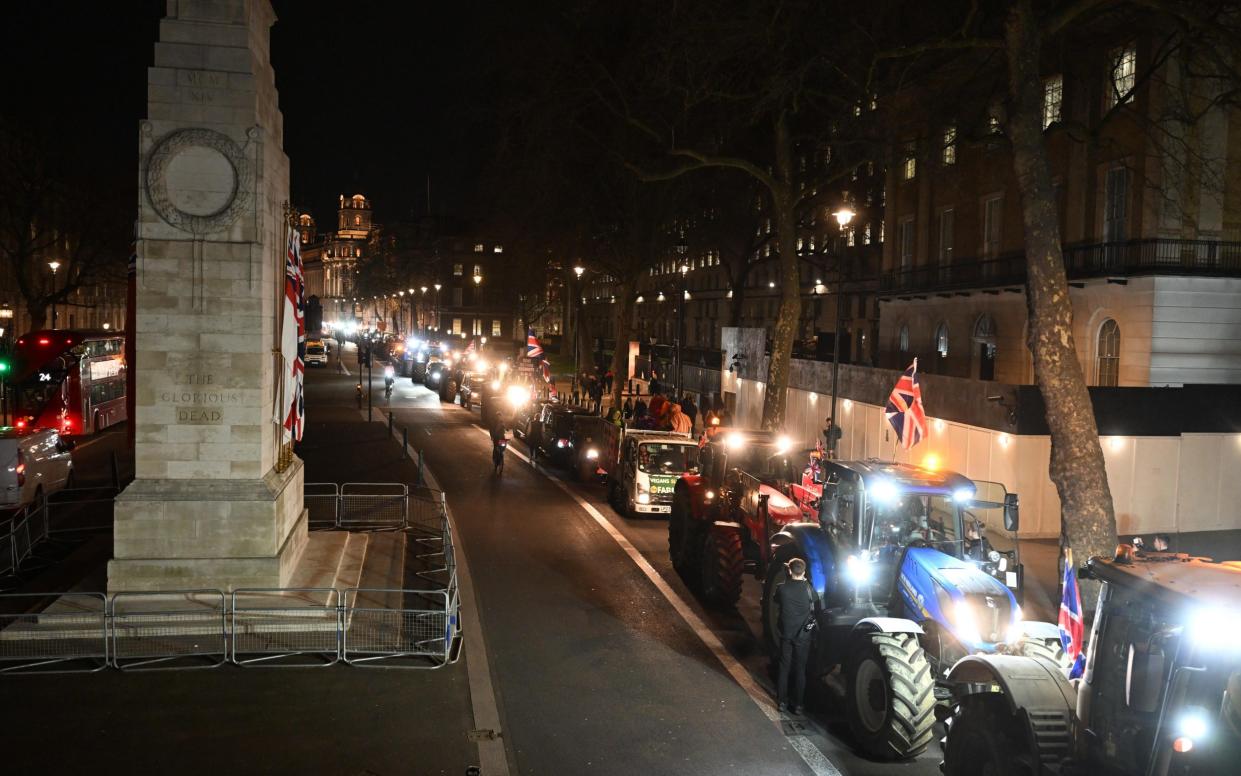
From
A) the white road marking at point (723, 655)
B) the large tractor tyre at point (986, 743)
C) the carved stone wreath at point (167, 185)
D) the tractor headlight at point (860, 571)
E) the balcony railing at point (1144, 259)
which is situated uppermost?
the balcony railing at point (1144, 259)

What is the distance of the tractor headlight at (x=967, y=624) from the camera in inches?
352

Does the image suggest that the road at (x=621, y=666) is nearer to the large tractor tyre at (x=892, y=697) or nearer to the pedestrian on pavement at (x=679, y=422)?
the large tractor tyre at (x=892, y=697)

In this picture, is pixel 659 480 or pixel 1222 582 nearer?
pixel 1222 582

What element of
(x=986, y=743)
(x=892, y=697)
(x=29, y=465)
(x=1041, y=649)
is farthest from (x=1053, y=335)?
(x=29, y=465)

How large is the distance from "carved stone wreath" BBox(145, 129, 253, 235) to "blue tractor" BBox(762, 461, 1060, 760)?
7843mm

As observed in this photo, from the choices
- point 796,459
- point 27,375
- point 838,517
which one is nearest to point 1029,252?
A: point 796,459

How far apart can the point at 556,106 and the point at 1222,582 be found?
30.5m

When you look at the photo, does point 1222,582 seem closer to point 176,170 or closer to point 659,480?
point 176,170

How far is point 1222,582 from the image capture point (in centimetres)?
571

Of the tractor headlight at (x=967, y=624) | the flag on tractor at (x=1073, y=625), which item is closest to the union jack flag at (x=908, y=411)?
the tractor headlight at (x=967, y=624)

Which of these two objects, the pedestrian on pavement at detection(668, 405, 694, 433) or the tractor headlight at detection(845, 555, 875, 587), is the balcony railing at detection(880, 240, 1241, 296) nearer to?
the pedestrian on pavement at detection(668, 405, 694, 433)

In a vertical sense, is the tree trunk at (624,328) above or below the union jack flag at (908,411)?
above

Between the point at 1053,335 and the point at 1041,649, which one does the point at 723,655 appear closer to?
the point at 1041,649

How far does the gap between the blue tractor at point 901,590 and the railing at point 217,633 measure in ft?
13.8
